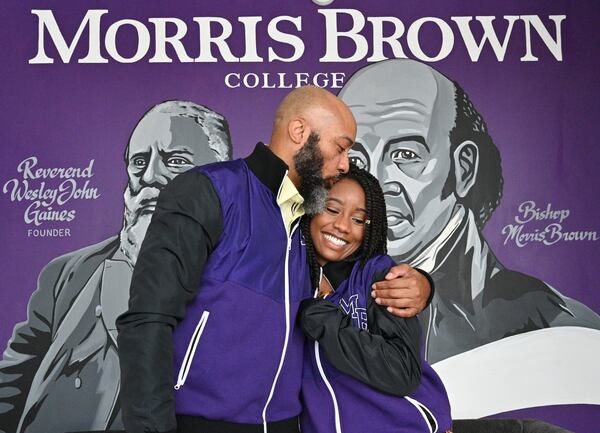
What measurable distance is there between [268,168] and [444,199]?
223cm

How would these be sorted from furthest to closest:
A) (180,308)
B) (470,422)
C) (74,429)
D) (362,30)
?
(362,30) < (74,429) < (470,422) < (180,308)

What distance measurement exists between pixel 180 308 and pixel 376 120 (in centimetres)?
255

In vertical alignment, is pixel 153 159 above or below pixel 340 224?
above

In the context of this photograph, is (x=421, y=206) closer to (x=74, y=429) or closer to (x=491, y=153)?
(x=491, y=153)

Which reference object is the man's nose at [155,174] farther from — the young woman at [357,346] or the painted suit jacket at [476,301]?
the young woman at [357,346]

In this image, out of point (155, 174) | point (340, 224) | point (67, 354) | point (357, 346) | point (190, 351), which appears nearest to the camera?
point (190, 351)

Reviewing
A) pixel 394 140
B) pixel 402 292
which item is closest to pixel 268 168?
pixel 402 292

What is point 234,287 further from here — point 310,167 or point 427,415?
point 427,415

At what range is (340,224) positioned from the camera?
7.68 feet

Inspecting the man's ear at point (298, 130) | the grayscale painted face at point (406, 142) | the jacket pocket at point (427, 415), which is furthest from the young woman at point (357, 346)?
the grayscale painted face at point (406, 142)

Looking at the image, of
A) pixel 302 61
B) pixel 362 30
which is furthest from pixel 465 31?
pixel 302 61

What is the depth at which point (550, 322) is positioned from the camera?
13.4ft

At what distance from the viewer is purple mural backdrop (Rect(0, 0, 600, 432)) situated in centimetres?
404

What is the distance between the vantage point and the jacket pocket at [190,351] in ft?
6.23
